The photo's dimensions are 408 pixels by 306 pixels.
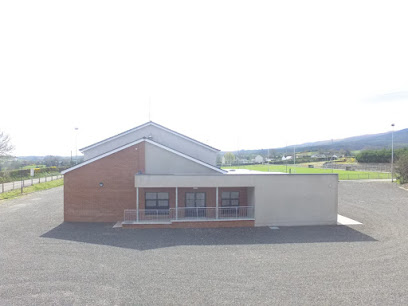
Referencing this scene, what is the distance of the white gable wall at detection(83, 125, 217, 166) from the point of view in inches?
855

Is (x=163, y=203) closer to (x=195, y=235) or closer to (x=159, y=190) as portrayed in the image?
(x=159, y=190)

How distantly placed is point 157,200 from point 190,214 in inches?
93.5

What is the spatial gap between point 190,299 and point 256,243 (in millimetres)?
6345

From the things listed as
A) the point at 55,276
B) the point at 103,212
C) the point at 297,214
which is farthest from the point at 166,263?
the point at 297,214

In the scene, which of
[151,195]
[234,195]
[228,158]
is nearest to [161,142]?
[151,195]

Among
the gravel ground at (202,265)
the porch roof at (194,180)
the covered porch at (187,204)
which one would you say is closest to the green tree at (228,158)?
the covered porch at (187,204)

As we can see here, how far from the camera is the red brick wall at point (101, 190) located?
60.1 feet

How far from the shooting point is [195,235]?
15258 mm

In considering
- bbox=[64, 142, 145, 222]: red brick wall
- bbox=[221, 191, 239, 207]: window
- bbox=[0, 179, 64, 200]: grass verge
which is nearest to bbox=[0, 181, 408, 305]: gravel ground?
bbox=[64, 142, 145, 222]: red brick wall

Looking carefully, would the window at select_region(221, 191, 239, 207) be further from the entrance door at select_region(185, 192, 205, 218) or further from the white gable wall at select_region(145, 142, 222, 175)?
the white gable wall at select_region(145, 142, 222, 175)

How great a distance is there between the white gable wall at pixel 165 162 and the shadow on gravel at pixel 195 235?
4.32 metres

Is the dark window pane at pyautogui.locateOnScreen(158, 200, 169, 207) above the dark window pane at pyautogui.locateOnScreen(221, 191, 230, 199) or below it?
below

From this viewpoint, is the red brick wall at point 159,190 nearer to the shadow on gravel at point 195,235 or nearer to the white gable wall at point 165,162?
the white gable wall at point 165,162

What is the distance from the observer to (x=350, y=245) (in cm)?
1358
